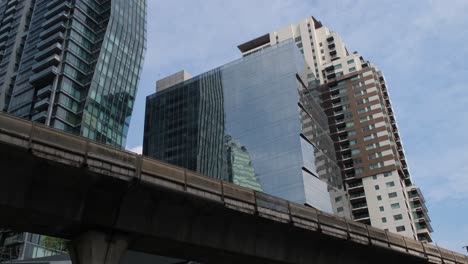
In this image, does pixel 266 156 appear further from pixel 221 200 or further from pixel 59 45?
pixel 221 200

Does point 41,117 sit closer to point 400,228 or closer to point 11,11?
point 11,11

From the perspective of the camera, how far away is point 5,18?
481 feet

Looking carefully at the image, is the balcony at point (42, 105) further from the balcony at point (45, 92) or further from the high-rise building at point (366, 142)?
the high-rise building at point (366, 142)

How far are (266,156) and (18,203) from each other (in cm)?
9387

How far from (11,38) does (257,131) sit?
256 ft

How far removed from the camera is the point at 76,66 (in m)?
117

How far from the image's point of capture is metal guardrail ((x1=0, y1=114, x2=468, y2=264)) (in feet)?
60.4

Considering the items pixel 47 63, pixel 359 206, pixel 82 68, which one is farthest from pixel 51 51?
pixel 359 206

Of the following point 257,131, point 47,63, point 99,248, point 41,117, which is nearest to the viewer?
point 99,248

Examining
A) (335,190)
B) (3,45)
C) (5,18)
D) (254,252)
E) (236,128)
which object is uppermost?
(5,18)

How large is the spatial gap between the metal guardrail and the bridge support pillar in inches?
104

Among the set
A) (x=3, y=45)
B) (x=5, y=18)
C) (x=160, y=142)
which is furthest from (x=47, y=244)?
(x=5, y=18)

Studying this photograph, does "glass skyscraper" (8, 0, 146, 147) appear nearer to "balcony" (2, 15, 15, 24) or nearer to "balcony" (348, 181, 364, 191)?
"balcony" (2, 15, 15, 24)

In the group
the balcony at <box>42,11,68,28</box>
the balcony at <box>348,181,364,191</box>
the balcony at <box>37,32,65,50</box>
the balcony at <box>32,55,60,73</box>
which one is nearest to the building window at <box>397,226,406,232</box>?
the balcony at <box>348,181,364,191</box>
